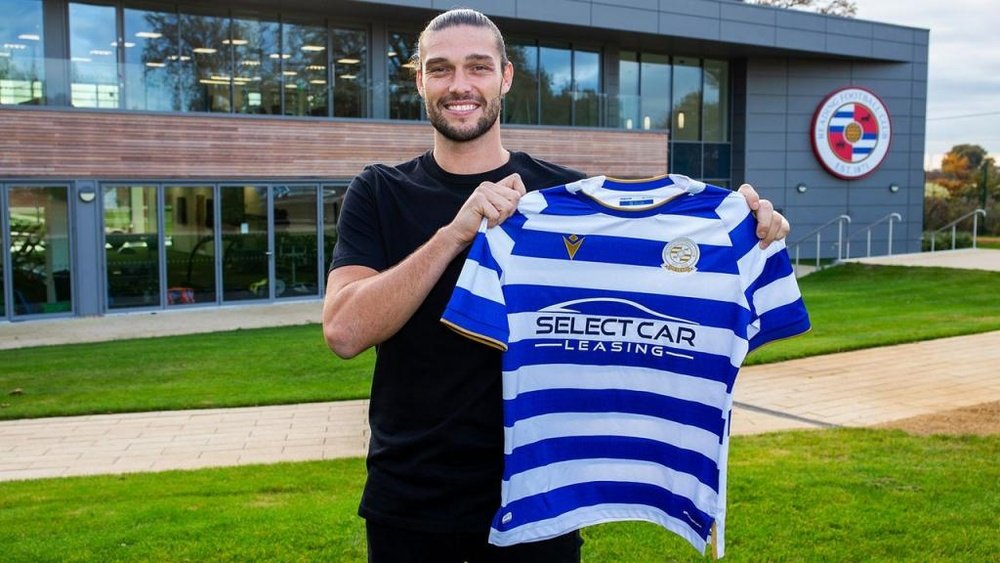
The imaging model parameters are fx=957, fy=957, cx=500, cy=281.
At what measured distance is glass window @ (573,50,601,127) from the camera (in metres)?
24.2

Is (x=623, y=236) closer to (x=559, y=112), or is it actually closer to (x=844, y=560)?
(x=844, y=560)

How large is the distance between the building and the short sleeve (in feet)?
54.6

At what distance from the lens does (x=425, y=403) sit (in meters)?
2.69

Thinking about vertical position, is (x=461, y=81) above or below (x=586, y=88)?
below

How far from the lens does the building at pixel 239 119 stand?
698 inches

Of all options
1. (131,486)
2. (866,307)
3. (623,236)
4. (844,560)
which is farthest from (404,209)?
(866,307)

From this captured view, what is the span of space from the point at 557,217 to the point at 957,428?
20.2 ft

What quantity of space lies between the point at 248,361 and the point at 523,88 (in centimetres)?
1400

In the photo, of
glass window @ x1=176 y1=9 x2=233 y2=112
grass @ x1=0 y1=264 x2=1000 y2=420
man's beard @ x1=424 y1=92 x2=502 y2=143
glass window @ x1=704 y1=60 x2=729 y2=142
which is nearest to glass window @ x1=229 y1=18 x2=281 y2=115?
glass window @ x1=176 y1=9 x2=233 y2=112

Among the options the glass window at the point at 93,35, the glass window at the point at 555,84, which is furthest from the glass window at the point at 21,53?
the glass window at the point at 555,84

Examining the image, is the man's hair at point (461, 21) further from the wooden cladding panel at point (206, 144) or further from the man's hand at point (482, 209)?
the wooden cladding panel at point (206, 144)

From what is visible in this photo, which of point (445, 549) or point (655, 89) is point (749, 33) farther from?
point (445, 549)

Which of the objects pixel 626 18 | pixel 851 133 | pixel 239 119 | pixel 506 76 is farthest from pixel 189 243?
pixel 851 133

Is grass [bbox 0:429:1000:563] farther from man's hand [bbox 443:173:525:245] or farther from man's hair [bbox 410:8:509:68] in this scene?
man's hair [bbox 410:8:509:68]
